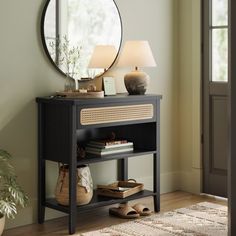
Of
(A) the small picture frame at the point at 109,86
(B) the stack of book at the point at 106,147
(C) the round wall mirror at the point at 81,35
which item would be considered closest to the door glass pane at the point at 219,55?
(C) the round wall mirror at the point at 81,35

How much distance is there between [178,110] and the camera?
17.0 ft

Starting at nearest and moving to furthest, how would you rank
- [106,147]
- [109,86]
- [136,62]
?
[106,147], [136,62], [109,86]

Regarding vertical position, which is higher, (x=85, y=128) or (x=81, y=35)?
(x=81, y=35)

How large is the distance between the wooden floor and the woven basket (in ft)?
0.68

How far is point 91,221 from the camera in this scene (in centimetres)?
413

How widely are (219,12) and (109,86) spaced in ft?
4.30

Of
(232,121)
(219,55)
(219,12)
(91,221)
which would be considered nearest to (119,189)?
(91,221)

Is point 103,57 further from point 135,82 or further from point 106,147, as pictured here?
point 106,147

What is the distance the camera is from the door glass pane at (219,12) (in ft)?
15.7

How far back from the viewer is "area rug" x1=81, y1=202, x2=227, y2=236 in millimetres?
3793

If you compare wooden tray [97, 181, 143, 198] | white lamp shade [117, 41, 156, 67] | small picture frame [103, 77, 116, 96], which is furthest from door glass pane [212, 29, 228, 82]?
wooden tray [97, 181, 143, 198]

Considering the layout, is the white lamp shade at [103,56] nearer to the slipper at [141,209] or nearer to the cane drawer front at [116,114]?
the cane drawer front at [116,114]

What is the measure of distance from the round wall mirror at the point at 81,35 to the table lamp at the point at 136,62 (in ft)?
0.63

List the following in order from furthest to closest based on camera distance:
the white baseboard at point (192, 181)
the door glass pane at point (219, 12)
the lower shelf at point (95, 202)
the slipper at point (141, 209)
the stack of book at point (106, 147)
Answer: the white baseboard at point (192, 181)
the door glass pane at point (219, 12)
the slipper at point (141, 209)
the stack of book at point (106, 147)
the lower shelf at point (95, 202)
